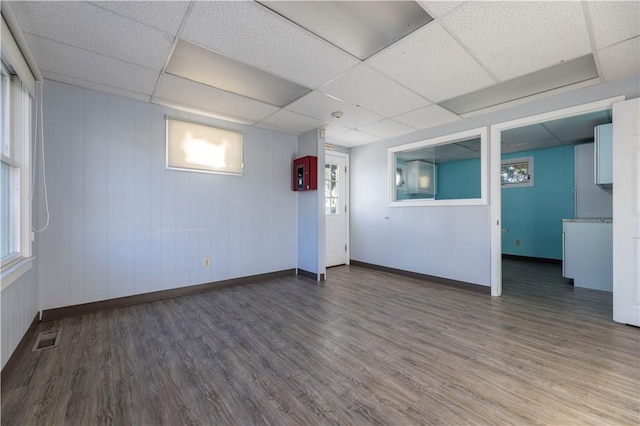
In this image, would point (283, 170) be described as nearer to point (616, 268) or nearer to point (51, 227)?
point (51, 227)

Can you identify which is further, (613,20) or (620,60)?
(620,60)

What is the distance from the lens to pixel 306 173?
14.4ft

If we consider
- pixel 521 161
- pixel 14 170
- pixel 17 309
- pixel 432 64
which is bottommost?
pixel 17 309

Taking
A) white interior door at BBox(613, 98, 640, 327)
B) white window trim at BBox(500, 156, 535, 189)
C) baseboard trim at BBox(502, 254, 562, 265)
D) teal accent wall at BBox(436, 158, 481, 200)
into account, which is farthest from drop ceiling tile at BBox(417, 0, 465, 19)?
baseboard trim at BBox(502, 254, 562, 265)

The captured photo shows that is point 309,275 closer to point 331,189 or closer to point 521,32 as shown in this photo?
point 331,189

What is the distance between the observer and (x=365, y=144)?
5410 millimetres

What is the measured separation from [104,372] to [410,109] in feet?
13.3

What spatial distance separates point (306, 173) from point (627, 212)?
147 inches

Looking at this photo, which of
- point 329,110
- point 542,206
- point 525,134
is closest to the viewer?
point 329,110

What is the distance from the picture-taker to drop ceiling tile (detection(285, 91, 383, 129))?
10.5 feet

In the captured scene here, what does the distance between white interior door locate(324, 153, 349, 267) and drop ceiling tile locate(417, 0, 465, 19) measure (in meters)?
A: 3.66

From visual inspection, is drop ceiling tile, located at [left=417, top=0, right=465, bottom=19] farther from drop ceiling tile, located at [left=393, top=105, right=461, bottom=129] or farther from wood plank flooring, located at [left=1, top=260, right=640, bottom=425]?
wood plank flooring, located at [left=1, top=260, right=640, bottom=425]

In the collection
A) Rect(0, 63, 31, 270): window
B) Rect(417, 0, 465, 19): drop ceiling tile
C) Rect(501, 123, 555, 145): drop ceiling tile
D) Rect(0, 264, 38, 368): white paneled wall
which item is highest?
Rect(501, 123, 555, 145): drop ceiling tile

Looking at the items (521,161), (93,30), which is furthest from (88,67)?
(521,161)
